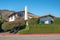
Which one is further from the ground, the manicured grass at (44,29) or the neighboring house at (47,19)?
the neighboring house at (47,19)

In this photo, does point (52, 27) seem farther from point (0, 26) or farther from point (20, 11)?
point (20, 11)

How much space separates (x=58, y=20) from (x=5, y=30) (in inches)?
561

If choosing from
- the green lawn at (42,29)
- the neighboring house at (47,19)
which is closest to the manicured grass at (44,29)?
the green lawn at (42,29)

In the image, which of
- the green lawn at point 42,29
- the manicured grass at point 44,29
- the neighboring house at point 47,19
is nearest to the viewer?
the green lawn at point 42,29

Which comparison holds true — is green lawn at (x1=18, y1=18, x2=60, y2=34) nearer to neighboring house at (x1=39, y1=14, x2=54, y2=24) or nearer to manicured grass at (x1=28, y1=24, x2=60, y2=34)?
manicured grass at (x1=28, y1=24, x2=60, y2=34)

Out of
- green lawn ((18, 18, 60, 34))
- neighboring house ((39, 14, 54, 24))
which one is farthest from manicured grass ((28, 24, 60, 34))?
neighboring house ((39, 14, 54, 24))

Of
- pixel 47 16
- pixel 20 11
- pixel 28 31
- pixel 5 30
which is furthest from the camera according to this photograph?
pixel 20 11

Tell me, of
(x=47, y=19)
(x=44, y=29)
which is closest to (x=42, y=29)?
(x=44, y=29)

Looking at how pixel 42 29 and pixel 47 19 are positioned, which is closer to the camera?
pixel 42 29

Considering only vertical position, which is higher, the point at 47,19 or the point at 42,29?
the point at 47,19

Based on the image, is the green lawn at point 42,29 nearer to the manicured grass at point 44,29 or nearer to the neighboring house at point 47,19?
the manicured grass at point 44,29

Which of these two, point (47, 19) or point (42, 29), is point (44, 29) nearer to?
point (42, 29)

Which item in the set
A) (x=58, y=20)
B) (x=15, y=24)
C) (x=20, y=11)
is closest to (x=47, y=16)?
(x=20, y=11)

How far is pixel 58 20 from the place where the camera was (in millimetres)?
44188
